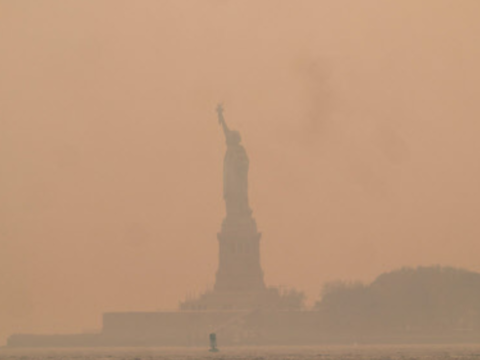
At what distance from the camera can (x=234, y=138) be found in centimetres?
19675

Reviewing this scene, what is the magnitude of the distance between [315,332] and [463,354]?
45687 mm

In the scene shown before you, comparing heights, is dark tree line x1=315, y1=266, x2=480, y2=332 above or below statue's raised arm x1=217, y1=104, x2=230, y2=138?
below

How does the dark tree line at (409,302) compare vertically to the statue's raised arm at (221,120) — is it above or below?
below

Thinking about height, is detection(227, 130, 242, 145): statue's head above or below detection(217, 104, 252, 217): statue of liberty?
above

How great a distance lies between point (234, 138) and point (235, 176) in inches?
142

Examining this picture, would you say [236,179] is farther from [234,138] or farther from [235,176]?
[234,138]

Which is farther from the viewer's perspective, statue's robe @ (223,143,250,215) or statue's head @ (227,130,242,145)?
statue's robe @ (223,143,250,215)

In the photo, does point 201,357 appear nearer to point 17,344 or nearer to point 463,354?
point 463,354

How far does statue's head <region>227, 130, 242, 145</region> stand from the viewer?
197 metres

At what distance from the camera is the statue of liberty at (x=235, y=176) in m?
197

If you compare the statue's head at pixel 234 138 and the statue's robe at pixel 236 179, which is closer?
the statue's head at pixel 234 138

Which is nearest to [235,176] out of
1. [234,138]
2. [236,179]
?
[236,179]

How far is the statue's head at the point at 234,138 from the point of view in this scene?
197m

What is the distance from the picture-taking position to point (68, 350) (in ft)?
600
